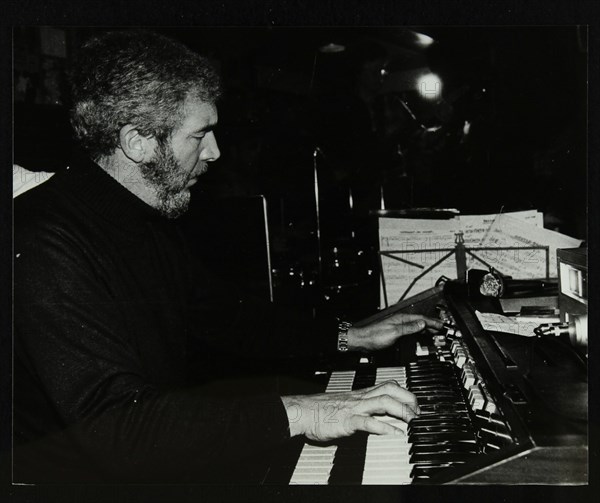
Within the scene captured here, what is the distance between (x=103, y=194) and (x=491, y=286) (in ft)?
4.07

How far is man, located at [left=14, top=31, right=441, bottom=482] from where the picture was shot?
5.22ft

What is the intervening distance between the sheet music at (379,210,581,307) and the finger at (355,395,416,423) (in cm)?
56

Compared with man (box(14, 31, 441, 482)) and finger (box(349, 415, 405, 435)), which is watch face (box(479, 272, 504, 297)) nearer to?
man (box(14, 31, 441, 482))

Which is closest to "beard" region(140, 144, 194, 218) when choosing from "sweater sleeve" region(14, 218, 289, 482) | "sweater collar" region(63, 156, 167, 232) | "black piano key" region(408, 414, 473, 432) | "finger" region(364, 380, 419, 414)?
"sweater collar" region(63, 156, 167, 232)

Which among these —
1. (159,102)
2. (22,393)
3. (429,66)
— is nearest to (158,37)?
(159,102)


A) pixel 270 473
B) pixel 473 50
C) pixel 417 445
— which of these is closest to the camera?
pixel 417 445

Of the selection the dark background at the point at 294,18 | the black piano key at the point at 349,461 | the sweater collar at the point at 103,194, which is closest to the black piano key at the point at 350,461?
the black piano key at the point at 349,461

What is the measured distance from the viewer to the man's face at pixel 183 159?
6.36 feet

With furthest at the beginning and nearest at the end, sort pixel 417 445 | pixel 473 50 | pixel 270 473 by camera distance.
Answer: pixel 473 50 → pixel 270 473 → pixel 417 445

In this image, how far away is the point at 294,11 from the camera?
2.01 meters

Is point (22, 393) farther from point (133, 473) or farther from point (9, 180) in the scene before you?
point (9, 180)

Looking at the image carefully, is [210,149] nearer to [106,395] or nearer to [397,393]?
[106,395]

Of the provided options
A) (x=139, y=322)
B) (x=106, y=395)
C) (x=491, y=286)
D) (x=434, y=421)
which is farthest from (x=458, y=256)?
(x=106, y=395)

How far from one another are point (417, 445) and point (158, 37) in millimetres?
1423
